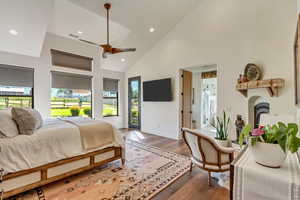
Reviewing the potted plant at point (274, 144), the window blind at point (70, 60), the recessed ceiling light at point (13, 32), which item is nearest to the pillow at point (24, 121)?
the recessed ceiling light at point (13, 32)

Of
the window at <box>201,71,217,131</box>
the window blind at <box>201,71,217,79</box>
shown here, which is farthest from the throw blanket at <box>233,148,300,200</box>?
the window at <box>201,71,217,131</box>

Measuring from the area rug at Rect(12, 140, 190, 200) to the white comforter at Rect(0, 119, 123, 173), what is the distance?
17.9 inches

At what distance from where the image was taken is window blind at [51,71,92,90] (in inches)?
179

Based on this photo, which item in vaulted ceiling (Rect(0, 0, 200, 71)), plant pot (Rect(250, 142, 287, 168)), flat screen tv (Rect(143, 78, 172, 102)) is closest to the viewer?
plant pot (Rect(250, 142, 287, 168))

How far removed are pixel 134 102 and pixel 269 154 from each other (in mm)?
5747

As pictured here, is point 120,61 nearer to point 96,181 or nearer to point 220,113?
point 220,113

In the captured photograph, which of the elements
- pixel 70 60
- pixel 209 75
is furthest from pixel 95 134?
pixel 209 75

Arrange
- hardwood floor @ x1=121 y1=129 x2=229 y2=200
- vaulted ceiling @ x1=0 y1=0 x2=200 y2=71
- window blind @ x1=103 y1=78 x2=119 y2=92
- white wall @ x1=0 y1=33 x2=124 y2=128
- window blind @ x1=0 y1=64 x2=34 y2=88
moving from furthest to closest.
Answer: window blind @ x1=103 y1=78 x2=119 y2=92 → white wall @ x1=0 y1=33 x2=124 y2=128 → window blind @ x1=0 y1=64 x2=34 y2=88 → vaulted ceiling @ x1=0 y1=0 x2=200 y2=71 → hardwood floor @ x1=121 y1=129 x2=229 y2=200

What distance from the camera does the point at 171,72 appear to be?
495 centimetres

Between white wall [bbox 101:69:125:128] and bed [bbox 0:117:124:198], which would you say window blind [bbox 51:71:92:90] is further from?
bed [bbox 0:117:124:198]

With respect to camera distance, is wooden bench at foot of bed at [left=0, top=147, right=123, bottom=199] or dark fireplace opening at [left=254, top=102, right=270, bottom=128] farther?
dark fireplace opening at [left=254, top=102, right=270, bottom=128]

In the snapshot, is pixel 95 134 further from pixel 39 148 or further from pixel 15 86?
pixel 15 86

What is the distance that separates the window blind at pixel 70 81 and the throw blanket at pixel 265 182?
5106mm

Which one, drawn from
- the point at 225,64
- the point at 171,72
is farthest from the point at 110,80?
the point at 225,64
